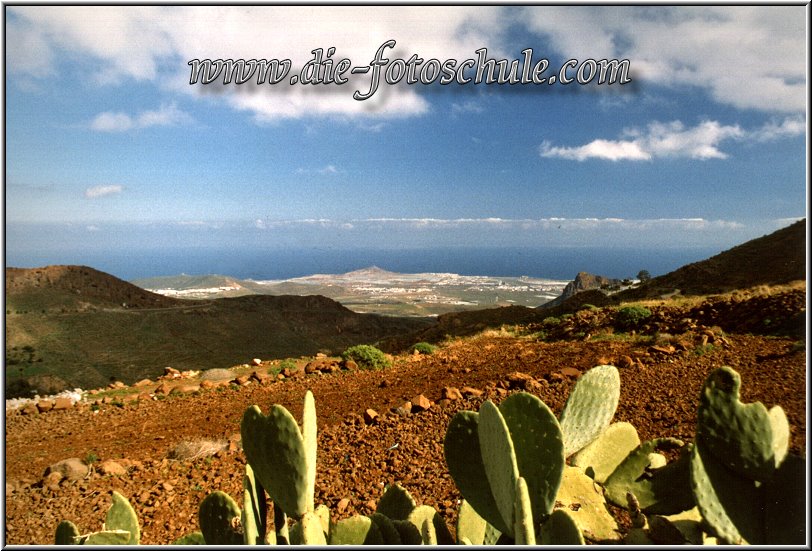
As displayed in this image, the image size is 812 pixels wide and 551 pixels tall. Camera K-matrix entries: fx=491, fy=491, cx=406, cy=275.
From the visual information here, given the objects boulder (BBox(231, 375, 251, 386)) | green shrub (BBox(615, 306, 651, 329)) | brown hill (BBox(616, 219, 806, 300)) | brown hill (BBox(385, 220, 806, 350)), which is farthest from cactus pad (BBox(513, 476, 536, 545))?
brown hill (BBox(616, 219, 806, 300))

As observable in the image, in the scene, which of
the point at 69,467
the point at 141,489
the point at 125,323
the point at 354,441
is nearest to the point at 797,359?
the point at 354,441

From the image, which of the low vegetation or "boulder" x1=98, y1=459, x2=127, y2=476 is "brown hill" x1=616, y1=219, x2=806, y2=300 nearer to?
the low vegetation

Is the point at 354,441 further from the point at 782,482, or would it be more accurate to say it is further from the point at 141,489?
the point at 782,482

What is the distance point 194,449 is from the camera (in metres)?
6.66

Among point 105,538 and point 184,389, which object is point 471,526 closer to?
point 105,538

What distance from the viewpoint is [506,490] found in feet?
4.61

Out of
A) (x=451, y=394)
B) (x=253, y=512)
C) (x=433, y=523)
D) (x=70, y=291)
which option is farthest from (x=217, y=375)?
(x=70, y=291)

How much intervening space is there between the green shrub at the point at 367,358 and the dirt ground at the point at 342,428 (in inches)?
35.1

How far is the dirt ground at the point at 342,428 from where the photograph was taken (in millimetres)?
5125

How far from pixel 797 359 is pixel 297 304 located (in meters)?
29.5

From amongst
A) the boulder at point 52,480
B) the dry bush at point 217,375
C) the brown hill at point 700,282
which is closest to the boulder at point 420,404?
the boulder at point 52,480

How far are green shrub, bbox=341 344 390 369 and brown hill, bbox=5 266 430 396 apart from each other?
Result: 824cm

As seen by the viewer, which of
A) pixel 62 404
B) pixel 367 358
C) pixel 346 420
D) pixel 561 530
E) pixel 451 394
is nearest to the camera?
pixel 561 530

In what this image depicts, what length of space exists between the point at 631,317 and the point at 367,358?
301 inches
